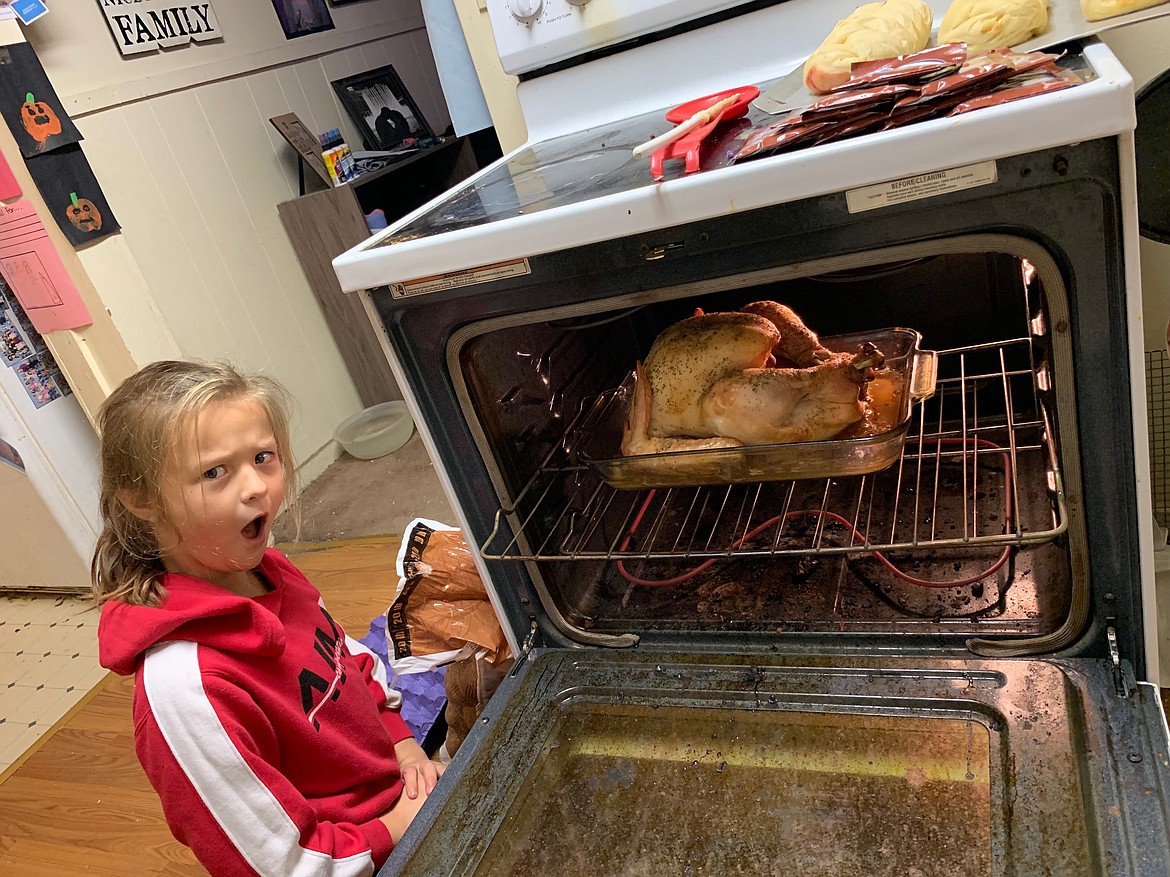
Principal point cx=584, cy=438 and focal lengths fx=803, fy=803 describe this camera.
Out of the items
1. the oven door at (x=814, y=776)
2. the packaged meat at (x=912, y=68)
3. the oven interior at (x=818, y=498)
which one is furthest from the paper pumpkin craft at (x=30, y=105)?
the packaged meat at (x=912, y=68)

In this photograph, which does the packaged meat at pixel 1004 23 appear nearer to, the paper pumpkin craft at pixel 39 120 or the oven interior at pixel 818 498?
the oven interior at pixel 818 498

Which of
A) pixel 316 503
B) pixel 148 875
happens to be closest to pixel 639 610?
pixel 148 875

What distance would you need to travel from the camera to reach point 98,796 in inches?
69.0

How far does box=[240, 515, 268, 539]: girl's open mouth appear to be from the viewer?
1.00m

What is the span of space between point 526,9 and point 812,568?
3.09 feet

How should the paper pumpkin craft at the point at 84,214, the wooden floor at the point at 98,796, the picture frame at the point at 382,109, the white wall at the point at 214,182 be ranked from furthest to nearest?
the picture frame at the point at 382,109 → the white wall at the point at 214,182 → the paper pumpkin craft at the point at 84,214 → the wooden floor at the point at 98,796

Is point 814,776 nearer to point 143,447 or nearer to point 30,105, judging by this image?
point 143,447

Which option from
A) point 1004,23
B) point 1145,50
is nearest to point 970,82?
point 1004,23

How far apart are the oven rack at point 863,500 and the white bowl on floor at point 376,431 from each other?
5.77 feet

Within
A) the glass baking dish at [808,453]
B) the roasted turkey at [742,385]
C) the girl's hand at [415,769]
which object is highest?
the roasted turkey at [742,385]

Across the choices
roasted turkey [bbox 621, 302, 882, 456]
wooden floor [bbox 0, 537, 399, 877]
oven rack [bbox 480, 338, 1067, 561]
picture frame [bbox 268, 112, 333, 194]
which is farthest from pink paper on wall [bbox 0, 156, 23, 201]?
roasted turkey [bbox 621, 302, 882, 456]

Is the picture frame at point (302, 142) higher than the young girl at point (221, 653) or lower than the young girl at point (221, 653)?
higher

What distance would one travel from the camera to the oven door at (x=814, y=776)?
0.67 metres

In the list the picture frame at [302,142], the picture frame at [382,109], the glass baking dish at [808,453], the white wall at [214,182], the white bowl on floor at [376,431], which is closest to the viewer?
the glass baking dish at [808,453]
